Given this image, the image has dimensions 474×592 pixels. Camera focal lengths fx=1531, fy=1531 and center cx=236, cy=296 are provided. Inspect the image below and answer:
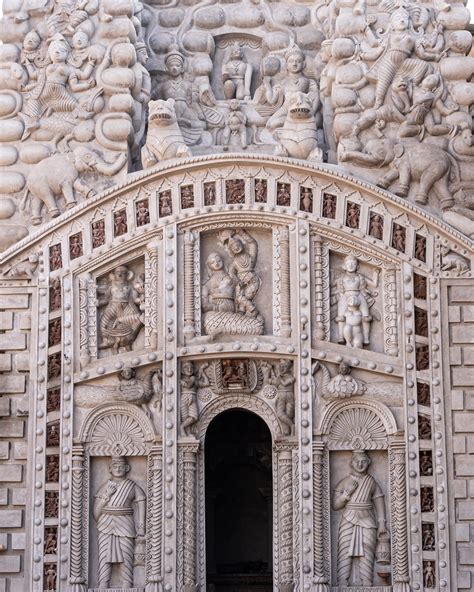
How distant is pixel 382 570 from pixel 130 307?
4414 mm

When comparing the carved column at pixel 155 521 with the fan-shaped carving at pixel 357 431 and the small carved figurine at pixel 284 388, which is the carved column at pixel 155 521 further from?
the fan-shaped carving at pixel 357 431

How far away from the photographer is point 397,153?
1902 centimetres

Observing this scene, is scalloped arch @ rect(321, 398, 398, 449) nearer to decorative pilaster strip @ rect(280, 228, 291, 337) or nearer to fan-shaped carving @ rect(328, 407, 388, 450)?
fan-shaped carving @ rect(328, 407, 388, 450)

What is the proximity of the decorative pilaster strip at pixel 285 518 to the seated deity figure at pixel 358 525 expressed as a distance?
0.55 meters

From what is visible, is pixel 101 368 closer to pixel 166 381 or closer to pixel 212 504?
pixel 166 381

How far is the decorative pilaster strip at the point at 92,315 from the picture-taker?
1877cm

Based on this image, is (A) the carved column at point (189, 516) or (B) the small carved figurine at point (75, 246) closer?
(A) the carved column at point (189, 516)

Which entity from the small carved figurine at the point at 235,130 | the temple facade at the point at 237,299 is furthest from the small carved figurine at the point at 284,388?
the small carved figurine at the point at 235,130

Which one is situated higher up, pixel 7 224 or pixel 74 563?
pixel 7 224

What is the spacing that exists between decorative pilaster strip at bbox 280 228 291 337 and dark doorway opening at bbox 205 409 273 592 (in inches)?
83.8

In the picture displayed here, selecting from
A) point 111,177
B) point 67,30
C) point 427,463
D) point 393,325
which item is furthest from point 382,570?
point 67,30

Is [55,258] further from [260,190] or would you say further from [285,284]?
[285,284]

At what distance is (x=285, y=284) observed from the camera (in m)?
18.8

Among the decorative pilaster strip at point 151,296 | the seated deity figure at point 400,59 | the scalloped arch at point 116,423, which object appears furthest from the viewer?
the seated deity figure at point 400,59
